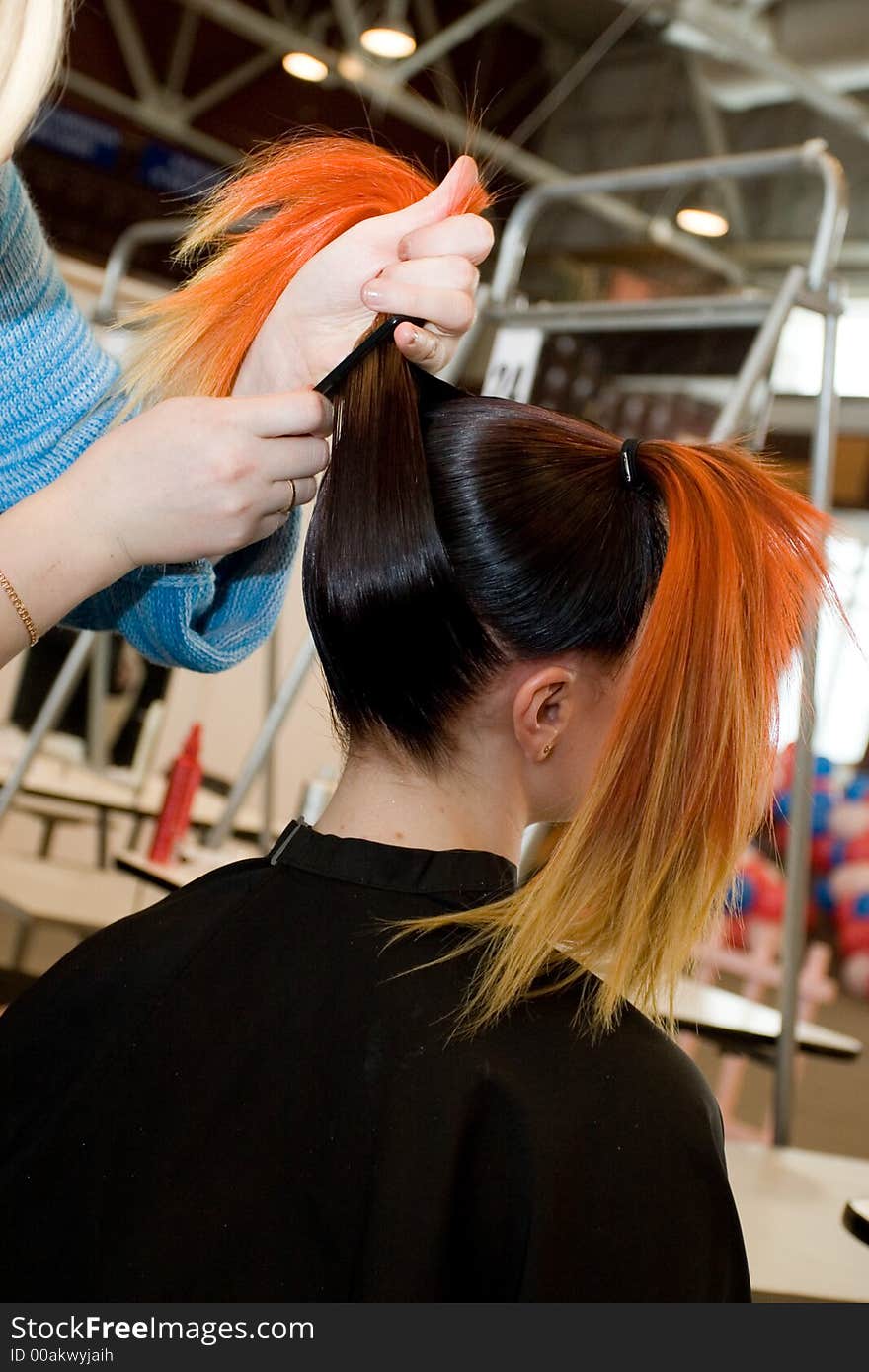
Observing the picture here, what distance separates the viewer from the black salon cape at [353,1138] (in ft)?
2.85

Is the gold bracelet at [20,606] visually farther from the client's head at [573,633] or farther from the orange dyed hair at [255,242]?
the orange dyed hair at [255,242]

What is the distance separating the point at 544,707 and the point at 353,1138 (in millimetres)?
347

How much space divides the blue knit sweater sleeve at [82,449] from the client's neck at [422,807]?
0.75 ft

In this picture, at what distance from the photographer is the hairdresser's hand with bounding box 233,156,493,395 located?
980mm

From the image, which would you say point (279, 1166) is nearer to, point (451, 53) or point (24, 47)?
point (24, 47)

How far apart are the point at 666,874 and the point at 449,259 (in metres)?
0.47

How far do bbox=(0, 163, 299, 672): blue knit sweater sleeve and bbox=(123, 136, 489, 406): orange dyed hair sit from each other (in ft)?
0.18

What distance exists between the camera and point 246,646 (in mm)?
1253

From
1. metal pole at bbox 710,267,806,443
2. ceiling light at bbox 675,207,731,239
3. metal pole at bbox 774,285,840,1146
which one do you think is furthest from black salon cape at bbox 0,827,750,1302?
ceiling light at bbox 675,207,731,239

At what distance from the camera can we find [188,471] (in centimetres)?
90

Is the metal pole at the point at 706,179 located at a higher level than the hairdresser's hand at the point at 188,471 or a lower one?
higher

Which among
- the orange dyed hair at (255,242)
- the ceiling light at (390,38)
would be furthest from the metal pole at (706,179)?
the ceiling light at (390,38)

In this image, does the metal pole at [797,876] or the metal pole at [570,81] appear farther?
the metal pole at [570,81]

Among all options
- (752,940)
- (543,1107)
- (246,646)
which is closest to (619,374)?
(246,646)
